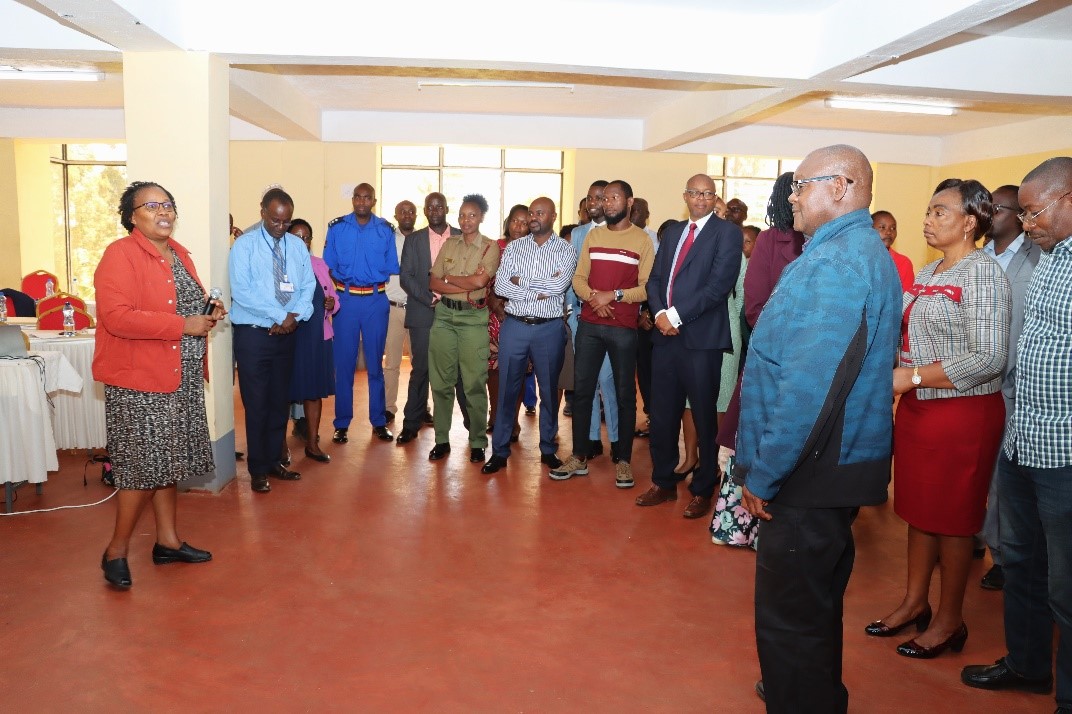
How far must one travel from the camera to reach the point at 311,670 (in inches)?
120

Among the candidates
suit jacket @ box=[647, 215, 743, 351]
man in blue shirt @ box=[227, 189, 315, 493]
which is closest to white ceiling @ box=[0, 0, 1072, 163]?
man in blue shirt @ box=[227, 189, 315, 493]

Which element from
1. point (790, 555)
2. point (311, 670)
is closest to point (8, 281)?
point (311, 670)

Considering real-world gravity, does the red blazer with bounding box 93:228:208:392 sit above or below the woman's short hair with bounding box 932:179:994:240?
below

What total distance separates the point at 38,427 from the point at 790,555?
4.54 metres

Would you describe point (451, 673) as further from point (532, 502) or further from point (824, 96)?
point (824, 96)

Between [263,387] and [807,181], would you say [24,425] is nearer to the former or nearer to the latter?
[263,387]

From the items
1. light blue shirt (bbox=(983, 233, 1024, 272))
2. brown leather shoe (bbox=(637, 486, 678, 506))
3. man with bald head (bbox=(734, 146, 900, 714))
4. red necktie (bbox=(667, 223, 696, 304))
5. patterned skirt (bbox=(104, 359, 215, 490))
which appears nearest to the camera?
man with bald head (bbox=(734, 146, 900, 714))

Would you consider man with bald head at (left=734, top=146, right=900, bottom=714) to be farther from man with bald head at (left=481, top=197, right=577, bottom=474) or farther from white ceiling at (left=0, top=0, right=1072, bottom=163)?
man with bald head at (left=481, top=197, right=577, bottom=474)

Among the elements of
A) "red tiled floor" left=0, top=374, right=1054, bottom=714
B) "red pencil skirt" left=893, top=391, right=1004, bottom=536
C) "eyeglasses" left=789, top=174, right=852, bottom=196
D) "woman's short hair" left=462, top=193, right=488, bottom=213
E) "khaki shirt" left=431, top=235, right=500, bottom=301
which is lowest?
"red tiled floor" left=0, top=374, right=1054, bottom=714

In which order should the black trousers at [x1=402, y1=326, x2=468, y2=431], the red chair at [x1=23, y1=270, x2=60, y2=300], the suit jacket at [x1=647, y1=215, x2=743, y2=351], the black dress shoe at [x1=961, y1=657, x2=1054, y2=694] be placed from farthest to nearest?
the red chair at [x1=23, y1=270, x2=60, y2=300]
the black trousers at [x1=402, y1=326, x2=468, y2=431]
the suit jacket at [x1=647, y1=215, x2=743, y2=351]
the black dress shoe at [x1=961, y1=657, x2=1054, y2=694]

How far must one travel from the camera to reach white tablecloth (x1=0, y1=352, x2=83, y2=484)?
4.71 m

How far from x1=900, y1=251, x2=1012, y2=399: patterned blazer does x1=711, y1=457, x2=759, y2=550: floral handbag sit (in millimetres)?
1437

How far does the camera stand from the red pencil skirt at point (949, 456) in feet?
10.00

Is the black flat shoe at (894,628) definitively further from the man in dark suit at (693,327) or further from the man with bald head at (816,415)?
the man in dark suit at (693,327)
